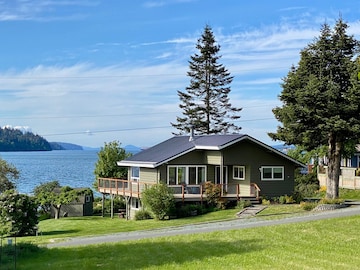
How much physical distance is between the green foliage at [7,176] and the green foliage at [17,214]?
1711cm

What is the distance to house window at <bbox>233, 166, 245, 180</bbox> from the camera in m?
36.4

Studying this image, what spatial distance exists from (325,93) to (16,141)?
140934 millimetres

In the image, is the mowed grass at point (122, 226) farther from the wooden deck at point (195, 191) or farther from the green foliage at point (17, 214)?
the wooden deck at point (195, 191)

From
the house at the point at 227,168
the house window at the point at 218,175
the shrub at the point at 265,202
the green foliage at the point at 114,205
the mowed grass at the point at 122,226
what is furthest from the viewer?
the green foliage at the point at 114,205

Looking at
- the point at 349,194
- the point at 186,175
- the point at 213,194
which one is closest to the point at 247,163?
the point at 213,194

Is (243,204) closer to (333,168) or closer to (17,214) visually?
(333,168)

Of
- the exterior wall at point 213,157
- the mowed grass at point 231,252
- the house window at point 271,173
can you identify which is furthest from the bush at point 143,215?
the mowed grass at point 231,252

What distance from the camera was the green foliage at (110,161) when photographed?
5091 cm

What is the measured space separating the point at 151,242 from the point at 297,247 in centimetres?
540

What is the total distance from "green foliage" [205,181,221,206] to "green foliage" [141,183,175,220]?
8.75ft

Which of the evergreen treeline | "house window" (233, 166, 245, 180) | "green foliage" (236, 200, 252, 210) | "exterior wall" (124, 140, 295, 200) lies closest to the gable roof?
"exterior wall" (124, 140, 295, 200)

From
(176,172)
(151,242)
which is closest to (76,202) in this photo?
(176,172)

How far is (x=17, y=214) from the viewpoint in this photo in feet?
96.8

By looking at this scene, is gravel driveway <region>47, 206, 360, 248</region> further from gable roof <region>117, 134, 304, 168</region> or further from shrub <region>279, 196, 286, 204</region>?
gable roof <region>117, 134, 304, 168</region>
